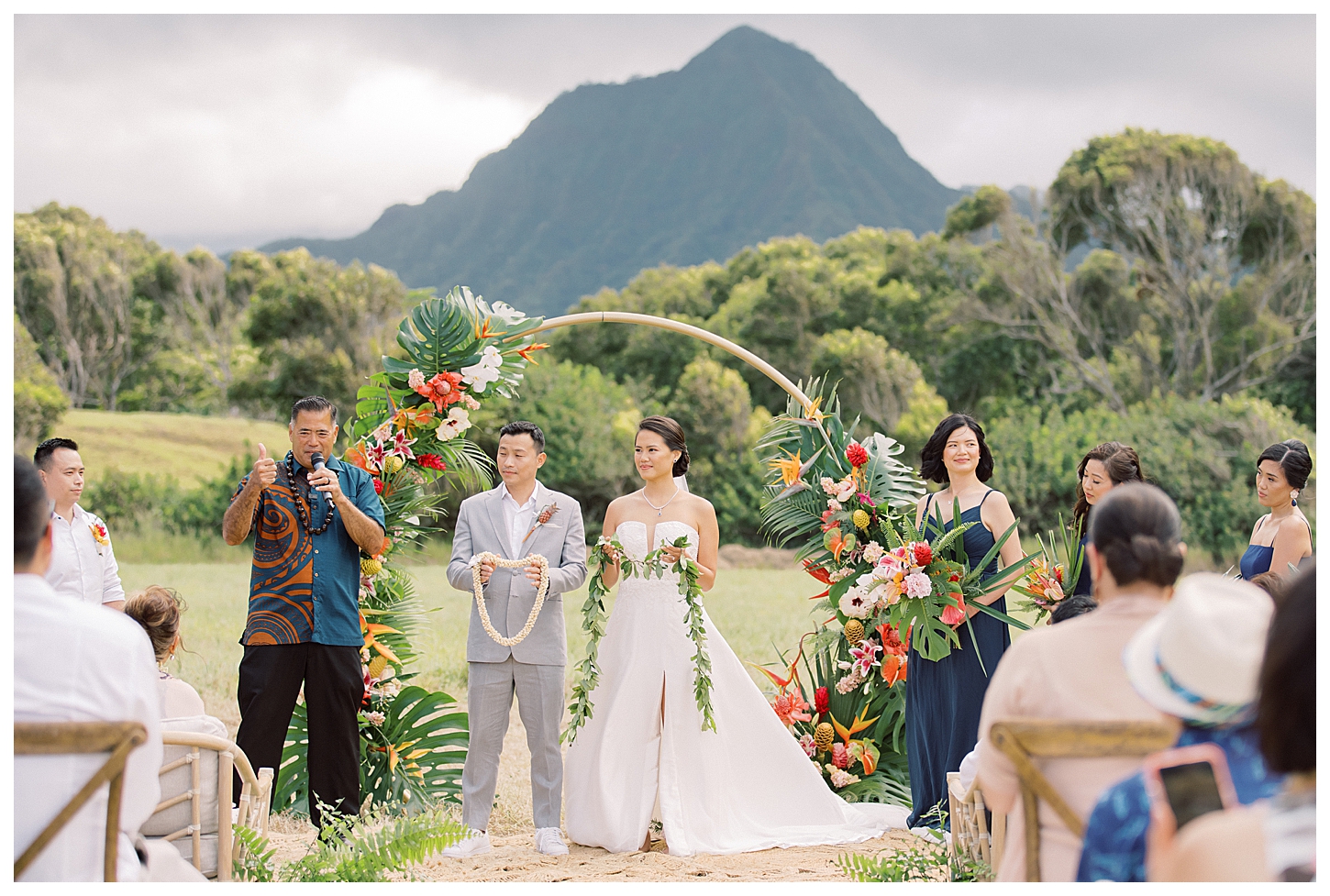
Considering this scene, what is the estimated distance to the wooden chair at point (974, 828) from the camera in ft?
11.4

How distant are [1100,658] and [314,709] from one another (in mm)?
3977

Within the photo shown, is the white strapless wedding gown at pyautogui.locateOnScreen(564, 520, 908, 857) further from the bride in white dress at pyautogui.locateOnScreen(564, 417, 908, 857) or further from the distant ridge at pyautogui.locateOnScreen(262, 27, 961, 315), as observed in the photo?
the distant ridge at pyautogui.locateOnScreen(262, 27, 961, 315)

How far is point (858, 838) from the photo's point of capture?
17.6ft

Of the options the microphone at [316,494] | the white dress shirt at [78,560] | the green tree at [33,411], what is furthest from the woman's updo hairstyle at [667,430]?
the green tree at [33,411]

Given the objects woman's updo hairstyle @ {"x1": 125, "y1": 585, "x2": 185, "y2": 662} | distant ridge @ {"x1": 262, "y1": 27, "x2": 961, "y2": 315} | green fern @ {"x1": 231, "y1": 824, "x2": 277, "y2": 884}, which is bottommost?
green fern @ {"x1": 231, "y1": 824, "x2": 277, "y2": 884}

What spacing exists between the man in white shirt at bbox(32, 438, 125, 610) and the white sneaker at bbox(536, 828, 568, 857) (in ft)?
7.83

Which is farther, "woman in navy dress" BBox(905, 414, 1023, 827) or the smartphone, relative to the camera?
"woman in navy dress" BBox(905, 414, 1023, 827)

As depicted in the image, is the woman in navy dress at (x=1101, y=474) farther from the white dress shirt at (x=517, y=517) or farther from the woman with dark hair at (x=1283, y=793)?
the woman with dark hair at (x=1283, y=793)

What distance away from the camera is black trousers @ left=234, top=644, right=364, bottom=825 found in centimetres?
508

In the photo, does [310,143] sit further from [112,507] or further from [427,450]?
[427,450]

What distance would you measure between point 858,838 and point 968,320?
80.6 feet

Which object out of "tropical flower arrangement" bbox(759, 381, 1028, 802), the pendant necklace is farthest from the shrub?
the pendant necklace

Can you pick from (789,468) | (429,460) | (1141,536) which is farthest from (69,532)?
(1141,536)

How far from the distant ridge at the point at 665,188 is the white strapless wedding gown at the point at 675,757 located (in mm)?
77946
